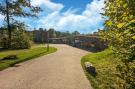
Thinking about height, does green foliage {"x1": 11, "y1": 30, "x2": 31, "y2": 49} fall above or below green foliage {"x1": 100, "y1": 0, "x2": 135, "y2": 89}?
below

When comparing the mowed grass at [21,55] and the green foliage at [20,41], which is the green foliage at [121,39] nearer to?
the mowed grass at [21,55]

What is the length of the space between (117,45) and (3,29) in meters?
46.4

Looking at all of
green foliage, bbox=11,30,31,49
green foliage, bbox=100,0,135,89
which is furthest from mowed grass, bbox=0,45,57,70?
green foliage, bbox=100,0,135,89

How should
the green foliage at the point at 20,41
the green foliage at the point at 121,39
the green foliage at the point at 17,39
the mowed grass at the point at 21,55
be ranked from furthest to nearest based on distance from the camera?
the green foliage at the point at 20,41
the green foliage at the point at 17,39
the mowed grass at the point at 21,55
the green foliage at the point at 121,39

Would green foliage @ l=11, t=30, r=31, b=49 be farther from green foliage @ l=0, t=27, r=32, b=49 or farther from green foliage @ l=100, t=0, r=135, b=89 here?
green foliage @ l=100, t=0, r=135, b=89

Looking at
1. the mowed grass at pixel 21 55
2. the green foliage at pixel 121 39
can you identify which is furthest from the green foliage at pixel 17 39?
the green foliage at pixel 121 39

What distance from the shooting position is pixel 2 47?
2451 inches

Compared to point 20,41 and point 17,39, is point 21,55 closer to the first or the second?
point 17,39

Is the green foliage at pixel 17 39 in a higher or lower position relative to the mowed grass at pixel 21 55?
higher

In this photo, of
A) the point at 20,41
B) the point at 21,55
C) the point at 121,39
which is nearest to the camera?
the point at 121,39

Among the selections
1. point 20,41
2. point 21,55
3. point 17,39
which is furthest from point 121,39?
point 20,41

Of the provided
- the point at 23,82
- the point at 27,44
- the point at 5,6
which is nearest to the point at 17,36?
the point at 27,44

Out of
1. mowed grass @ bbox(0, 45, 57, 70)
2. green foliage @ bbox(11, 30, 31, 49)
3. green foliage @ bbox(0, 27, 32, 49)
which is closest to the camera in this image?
mowed grass @ bbox(0, 45, 57, 70)

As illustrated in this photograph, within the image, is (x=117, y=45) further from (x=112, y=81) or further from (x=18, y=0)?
(x=18, y=0)
